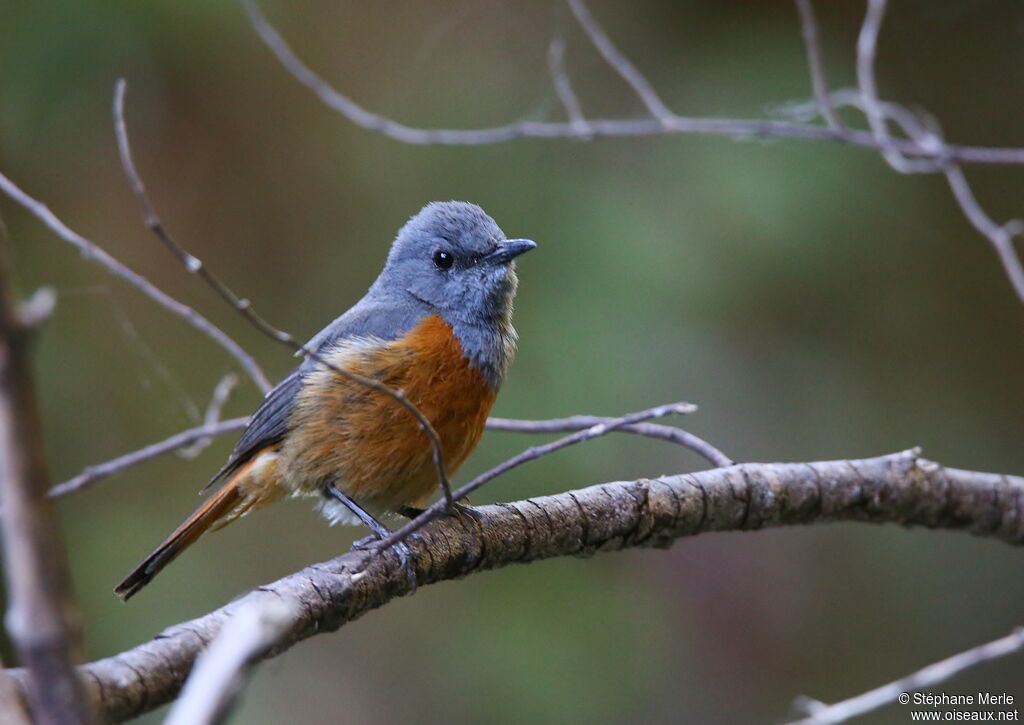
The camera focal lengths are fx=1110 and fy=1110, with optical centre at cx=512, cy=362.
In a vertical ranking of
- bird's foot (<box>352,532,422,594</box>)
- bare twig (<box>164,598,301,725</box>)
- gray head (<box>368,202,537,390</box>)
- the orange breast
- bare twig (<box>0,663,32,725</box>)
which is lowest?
bare twig (<box>0,663,32,725</box>)

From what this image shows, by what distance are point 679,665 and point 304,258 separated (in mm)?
2945

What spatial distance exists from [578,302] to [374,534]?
2342 millimetres

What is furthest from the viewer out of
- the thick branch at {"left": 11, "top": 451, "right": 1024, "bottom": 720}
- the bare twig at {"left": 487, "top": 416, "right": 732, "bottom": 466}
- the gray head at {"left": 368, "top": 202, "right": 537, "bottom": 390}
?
the gray head at {"left": 368, "top": 202, "right": 537, "bottom": 390}

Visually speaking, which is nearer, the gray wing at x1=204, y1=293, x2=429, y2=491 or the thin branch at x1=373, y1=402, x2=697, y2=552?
the thin branch at x1=373, y1=402, x2=697, y2=552

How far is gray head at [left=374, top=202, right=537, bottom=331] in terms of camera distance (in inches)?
151

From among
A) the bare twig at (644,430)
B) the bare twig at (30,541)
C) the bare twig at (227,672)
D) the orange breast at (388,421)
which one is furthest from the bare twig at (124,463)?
the bare twig at (30,541)

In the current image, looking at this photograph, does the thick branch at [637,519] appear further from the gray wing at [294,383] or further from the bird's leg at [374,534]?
the gray wing at [294,383]

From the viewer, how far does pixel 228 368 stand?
545 centimetres

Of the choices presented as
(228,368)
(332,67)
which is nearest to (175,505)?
(228,368)

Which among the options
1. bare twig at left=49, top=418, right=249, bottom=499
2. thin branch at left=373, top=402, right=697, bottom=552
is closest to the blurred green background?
bare twig at left=49, top=418, right=249, bottom=499

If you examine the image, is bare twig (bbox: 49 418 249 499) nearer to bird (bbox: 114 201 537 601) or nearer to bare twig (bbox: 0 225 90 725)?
bird (bbox: 114 201 537 601)

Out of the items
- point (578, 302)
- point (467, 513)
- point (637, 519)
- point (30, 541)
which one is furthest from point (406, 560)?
point (578, 302)

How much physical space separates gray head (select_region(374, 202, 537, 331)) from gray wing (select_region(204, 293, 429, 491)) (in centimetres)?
12

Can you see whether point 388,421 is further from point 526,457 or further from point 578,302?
point 578,302
